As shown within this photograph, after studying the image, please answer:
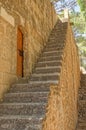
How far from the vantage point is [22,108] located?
3.90 m

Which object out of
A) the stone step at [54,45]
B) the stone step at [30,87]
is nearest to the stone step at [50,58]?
the stone step at [54,45]

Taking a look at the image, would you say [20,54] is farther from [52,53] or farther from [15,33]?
[52,53]

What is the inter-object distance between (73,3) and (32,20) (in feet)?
32.7

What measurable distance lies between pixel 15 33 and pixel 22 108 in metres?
1.70

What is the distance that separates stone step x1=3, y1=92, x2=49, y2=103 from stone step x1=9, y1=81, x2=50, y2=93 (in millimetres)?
191

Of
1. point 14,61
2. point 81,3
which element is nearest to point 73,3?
point 81,3

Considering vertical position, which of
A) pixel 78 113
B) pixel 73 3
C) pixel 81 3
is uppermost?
pixel 73 3

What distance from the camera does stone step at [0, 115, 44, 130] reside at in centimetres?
334

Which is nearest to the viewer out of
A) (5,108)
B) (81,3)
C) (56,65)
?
(5,108)

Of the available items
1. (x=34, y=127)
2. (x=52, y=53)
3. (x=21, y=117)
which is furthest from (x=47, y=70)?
(x=34, y=127)

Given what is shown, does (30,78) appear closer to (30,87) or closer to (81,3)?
(30,87)

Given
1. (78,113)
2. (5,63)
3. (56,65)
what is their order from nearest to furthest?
(5,63)
(56,65)
(78,113)

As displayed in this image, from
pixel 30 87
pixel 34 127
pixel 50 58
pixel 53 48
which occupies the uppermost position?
pixel 53 48

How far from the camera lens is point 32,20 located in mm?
6145
